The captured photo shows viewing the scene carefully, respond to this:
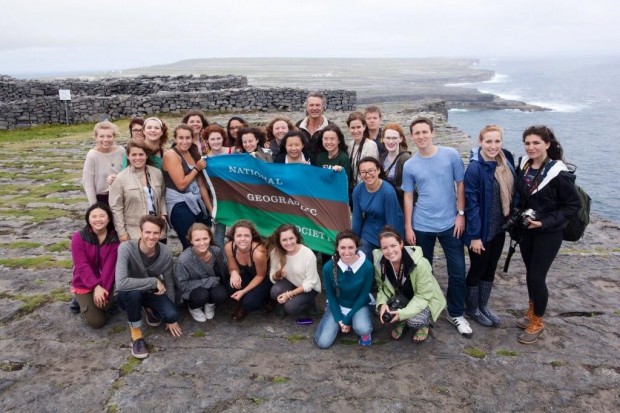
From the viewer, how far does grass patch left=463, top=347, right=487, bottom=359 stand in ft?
17.7

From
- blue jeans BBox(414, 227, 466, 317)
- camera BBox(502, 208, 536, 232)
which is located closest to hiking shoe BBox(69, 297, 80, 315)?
blue jeans BBox(414, 227, 466, 317)

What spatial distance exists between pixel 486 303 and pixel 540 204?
5.17 ft

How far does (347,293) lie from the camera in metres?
5.78

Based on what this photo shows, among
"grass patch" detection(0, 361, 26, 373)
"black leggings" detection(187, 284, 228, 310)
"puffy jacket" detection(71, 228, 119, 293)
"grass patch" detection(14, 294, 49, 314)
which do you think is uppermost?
"puffy jacket" detection(71, 228, 119, 293)

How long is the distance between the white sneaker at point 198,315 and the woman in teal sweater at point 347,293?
1.57 m

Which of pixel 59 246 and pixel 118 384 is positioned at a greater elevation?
pixel 59 246

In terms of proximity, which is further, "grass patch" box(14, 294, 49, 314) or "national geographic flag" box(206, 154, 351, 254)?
"national geographic flag" box(206, 154, 351, 254)

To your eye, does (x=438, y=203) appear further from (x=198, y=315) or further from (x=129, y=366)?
(x=129, y=366)

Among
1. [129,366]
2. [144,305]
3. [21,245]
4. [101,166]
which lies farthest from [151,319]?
[21,245]

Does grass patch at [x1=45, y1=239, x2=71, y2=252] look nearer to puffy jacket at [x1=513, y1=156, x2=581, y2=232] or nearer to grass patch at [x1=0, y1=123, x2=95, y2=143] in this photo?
puffy jacket at [x1=513, y1=156, x2=581, y2=232]

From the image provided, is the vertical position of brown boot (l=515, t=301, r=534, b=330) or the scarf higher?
the scarf

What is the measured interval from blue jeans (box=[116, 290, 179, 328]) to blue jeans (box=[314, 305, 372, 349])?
6.11 feet

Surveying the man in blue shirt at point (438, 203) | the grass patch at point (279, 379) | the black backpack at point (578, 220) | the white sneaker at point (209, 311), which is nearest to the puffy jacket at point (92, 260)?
the white sneaker at point (209, 311)

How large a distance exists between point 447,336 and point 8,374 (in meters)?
5.07
